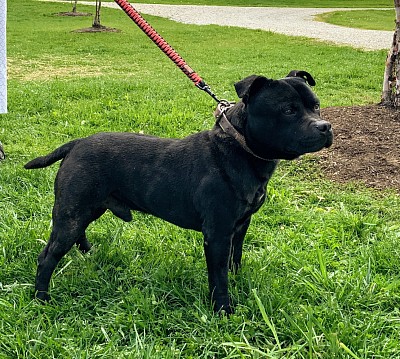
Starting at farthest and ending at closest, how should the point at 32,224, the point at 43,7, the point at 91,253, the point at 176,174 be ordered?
the point at 43,7, the point at 32,224, the point at 91,253, the point at 176,174

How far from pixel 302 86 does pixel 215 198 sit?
2.42ft

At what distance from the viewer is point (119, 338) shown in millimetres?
2662

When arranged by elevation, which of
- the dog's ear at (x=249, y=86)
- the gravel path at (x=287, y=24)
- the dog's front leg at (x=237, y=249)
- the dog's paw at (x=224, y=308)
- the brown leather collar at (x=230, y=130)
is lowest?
the dog's paw at (x=224, y=308)

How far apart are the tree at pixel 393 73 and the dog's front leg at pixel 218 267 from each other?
387cm

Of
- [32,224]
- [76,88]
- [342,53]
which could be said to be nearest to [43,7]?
[342,53]

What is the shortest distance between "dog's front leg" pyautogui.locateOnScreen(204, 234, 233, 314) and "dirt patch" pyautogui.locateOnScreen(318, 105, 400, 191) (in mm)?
2303

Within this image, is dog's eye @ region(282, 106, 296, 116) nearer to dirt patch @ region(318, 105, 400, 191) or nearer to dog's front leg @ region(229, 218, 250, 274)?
dog's front leg @ region(229, 218, 250, 274)

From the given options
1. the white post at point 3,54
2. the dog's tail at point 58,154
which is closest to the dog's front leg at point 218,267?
the dog's tail at point 58,154

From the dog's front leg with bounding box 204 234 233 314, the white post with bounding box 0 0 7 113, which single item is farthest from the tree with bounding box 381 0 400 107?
the white post with bounding box 0 0 7 113

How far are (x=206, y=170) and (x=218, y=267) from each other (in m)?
0.54

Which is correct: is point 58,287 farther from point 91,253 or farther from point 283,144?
point 283,144

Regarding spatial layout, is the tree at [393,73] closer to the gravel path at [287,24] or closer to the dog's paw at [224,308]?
the dog's paw at [224,308]

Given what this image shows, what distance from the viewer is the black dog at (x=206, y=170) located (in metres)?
2.63

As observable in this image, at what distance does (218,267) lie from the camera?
2.85 metres
